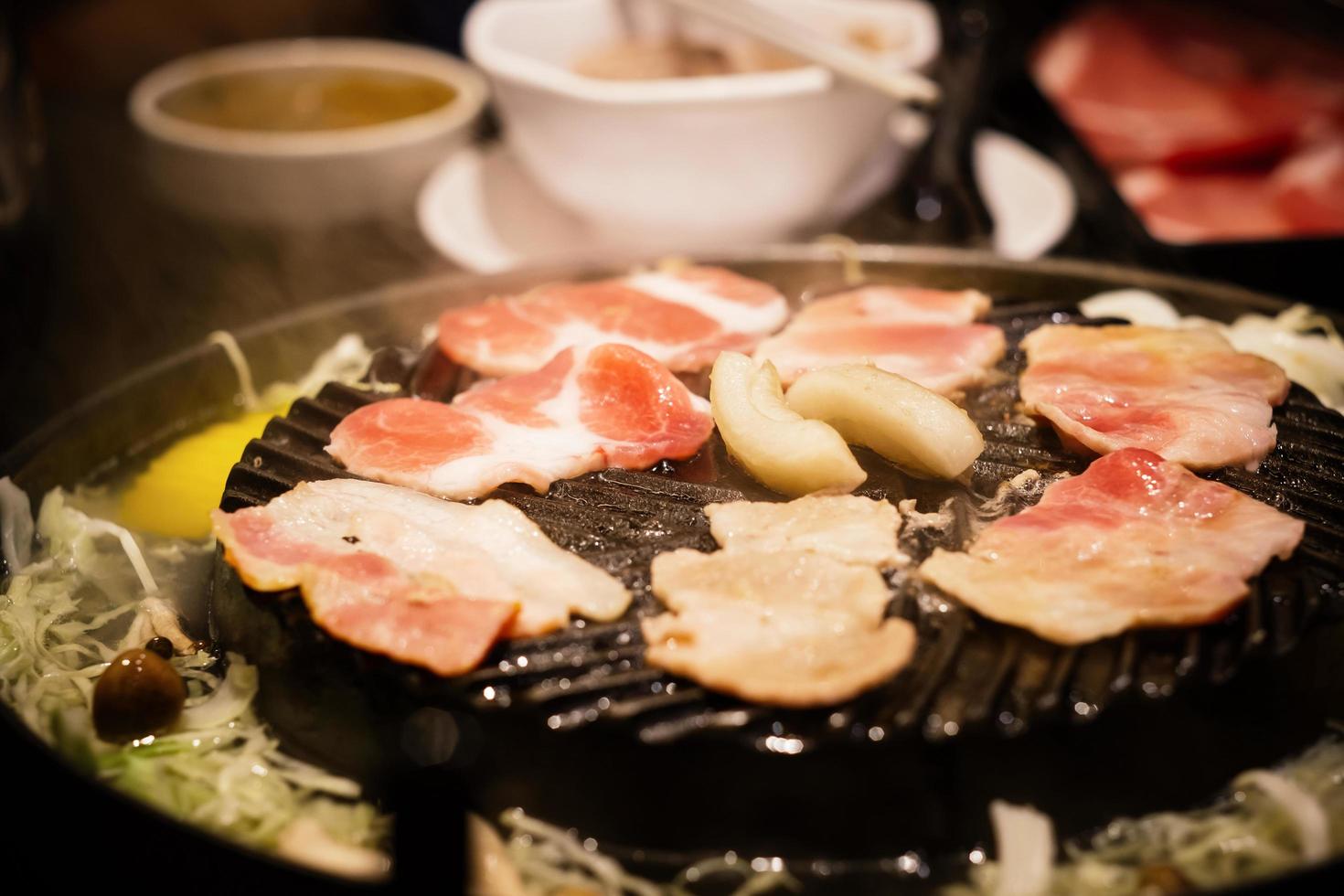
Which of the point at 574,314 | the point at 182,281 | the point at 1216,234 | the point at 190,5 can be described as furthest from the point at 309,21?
the point at 1216,234

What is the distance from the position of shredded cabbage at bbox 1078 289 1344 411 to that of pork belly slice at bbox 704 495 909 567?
118 cm

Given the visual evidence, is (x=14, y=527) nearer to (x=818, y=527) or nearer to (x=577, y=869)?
(x=577, y=869)

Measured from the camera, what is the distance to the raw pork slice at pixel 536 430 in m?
2.14

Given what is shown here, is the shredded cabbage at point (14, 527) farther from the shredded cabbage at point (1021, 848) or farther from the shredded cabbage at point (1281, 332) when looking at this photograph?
the shredded cabbage at point (1281, 332)

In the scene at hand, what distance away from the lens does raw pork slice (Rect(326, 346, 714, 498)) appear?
214 centimetres

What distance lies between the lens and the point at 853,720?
1604 mm

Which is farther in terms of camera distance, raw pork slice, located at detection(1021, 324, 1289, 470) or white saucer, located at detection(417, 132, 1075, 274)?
white saucer, located at detection(417, 132, 1075, 274)

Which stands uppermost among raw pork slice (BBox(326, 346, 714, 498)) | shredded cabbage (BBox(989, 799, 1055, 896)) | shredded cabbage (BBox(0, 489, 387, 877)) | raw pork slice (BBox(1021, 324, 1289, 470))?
raw pork slice (BBox(1021, 324, 1289, 470))

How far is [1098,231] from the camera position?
3.91 metres

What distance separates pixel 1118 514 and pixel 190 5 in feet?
20.2

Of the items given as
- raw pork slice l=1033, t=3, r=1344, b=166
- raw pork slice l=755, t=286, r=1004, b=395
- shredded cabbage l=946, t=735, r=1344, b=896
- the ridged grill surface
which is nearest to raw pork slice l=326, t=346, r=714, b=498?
the ridged grill surface

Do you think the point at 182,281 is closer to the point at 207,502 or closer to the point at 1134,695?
the point at 207,502

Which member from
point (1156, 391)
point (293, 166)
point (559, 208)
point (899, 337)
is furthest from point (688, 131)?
point (1156, 391)

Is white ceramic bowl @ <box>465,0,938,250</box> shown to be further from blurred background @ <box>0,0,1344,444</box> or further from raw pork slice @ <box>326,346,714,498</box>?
raw pork slice @ <box>326,346,714,498</box>
